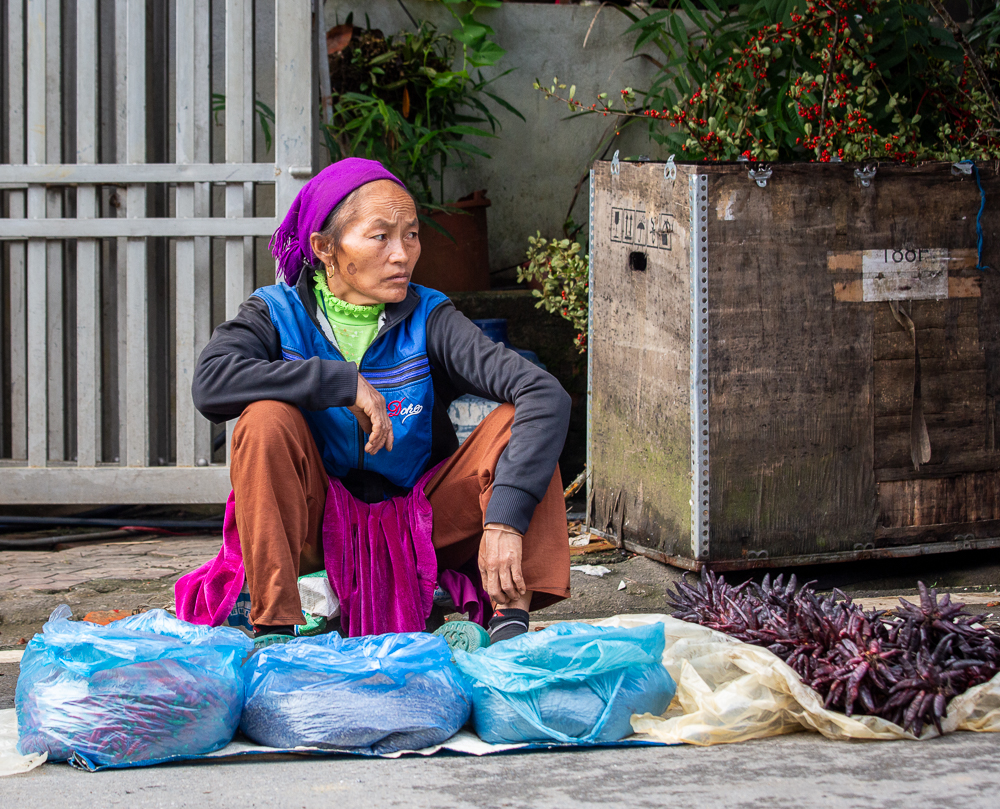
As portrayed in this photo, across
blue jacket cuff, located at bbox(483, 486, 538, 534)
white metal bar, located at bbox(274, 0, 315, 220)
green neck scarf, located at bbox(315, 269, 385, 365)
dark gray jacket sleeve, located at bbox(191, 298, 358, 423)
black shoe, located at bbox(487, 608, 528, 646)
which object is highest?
white metal bar, located at bbox(274, 0, 315, 220)

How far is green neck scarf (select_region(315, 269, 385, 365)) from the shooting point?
234cm

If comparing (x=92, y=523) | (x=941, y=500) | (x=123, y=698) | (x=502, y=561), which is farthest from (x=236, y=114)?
(x=941, y=500)

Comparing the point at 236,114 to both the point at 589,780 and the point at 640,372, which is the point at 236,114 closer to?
the point at 640,372

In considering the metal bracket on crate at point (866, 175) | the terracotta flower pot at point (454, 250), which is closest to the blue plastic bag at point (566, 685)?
the metal bracket on crate at point (866, 175)

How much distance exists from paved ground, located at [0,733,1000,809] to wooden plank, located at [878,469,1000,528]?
1502 mm

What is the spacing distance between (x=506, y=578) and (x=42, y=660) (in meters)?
0.86

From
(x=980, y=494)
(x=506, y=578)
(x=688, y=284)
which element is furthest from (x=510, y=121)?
(x=506, y=578)

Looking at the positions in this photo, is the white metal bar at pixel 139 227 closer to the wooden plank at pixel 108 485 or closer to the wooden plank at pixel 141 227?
the wooden plank at pixel 141 227

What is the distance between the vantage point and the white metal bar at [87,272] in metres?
3.57

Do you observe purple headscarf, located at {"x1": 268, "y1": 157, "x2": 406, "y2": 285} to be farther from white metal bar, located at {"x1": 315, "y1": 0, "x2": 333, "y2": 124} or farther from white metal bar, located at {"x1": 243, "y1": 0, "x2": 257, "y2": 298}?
white metal bar, located at {"x1": 315, "y1": 0, "x2": 333, "y2": 124}

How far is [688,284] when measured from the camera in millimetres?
3018

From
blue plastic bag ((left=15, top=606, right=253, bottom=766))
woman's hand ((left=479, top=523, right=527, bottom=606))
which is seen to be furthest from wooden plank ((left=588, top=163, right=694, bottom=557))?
blue plastic bag ((left=15, top=606, right=253, bottom=766))

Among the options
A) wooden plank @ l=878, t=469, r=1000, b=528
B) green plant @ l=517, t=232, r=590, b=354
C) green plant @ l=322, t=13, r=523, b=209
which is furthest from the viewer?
green plant @ l=322, t=13, r=523, b=209

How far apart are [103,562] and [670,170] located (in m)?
2.22
